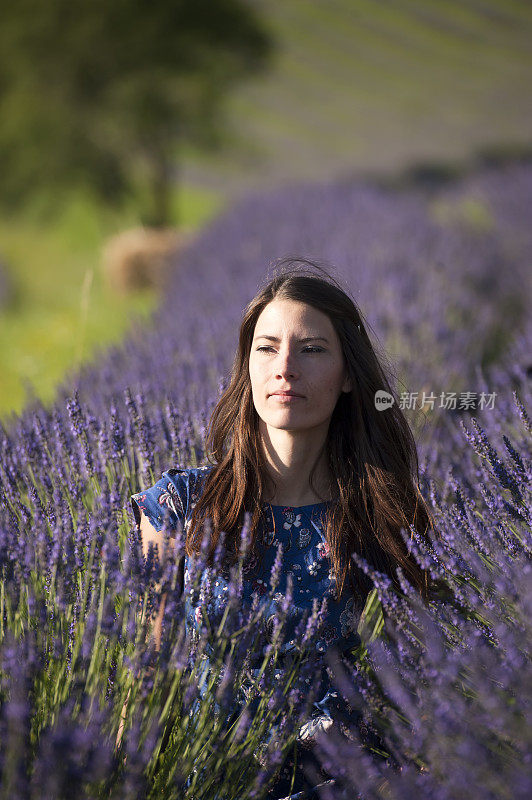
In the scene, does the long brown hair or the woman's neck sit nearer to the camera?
the long brown hair

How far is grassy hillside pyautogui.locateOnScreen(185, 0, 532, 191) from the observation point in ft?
42.0

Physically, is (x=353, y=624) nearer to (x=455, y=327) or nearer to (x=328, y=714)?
(x=328, y=714)

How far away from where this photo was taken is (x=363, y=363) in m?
1.87

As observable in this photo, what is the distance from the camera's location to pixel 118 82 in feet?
44.4

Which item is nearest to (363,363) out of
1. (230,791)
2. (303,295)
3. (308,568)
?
(303,295)

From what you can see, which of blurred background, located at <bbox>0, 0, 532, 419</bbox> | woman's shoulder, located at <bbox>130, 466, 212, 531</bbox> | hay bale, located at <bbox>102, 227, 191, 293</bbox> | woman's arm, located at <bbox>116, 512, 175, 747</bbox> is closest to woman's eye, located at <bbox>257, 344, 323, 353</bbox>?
woman's shoulder, located at <bbox>130, 466, 212, 531</bbox>

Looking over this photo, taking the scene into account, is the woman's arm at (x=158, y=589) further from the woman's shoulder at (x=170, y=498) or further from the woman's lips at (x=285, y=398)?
the woman's lips at (x=285, y=398)

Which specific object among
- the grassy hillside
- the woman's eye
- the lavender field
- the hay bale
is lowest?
the lavender field

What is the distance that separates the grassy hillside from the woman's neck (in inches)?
475

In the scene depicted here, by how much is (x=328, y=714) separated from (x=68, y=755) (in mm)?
755

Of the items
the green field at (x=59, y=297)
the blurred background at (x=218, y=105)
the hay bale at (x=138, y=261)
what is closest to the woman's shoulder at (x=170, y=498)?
the green field at (x=59, y=297)

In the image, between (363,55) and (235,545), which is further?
(363,55)
